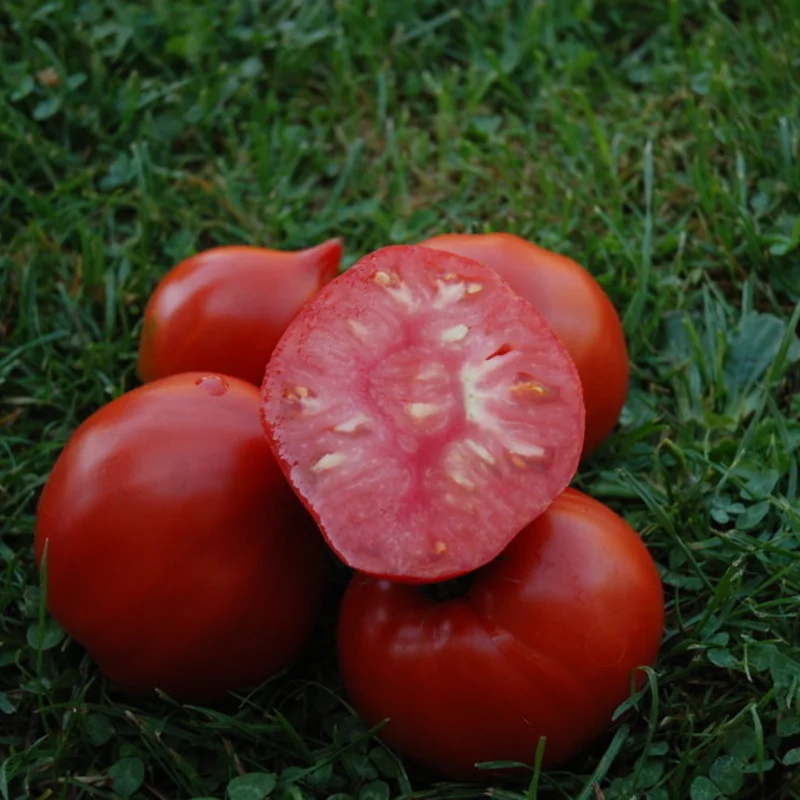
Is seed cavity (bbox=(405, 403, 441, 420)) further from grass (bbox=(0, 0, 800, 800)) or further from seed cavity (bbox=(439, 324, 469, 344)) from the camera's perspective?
grass (bbox=(0, 0, 800, 800))

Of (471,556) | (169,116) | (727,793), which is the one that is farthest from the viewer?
(169,116)

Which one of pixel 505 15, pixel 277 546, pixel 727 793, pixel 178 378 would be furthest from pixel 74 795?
pixel 505 15

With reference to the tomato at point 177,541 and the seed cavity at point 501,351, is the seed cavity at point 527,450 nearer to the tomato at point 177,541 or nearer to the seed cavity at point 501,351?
the seed cavity at point 501,351

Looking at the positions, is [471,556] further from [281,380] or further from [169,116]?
[169,116]

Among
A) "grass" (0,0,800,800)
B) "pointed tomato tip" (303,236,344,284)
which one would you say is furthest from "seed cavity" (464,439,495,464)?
"pointed tomato tip" (303,236,344,284)

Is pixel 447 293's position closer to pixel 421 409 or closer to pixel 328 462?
pixel 421 409

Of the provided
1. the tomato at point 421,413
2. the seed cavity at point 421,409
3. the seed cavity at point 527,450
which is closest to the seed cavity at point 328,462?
the tomato at point 421,413

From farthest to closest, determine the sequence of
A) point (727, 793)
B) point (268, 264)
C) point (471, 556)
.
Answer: point (268, 264), point (727, 793), point (471, 556)
